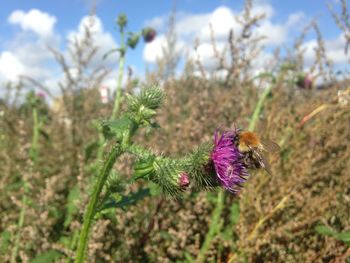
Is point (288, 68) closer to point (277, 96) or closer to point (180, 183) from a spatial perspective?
point (277, 96)

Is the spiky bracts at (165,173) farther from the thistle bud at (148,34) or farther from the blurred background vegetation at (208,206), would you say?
the thistle bud at (148,34)

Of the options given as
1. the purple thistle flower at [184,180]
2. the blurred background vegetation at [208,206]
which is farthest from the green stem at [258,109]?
the purple thistle flower at [184,180]

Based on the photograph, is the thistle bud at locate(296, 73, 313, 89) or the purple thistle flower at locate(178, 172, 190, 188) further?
the thistle bud at locate(296, 73, 313, 89)

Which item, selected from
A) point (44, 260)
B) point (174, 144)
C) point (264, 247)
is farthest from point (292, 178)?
point (44, 260)

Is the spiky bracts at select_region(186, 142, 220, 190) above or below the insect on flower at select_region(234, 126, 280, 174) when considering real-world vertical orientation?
below

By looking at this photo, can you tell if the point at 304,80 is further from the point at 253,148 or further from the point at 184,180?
the point at 184,180

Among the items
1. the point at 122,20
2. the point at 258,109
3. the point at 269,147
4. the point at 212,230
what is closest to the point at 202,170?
the point at 269,147

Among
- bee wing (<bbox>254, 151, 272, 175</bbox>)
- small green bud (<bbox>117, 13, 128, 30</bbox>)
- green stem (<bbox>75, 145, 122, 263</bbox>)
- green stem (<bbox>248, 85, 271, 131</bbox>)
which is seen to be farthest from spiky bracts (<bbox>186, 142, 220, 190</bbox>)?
small green bud (<bbox>117, 13, 128, 30</bbox>)

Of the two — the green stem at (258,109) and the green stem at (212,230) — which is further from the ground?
the green stem at (258,109)

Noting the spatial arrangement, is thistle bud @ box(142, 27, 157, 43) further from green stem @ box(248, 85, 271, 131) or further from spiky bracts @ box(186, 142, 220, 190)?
spiky bracts @ box(186, 142, 220, 190)
